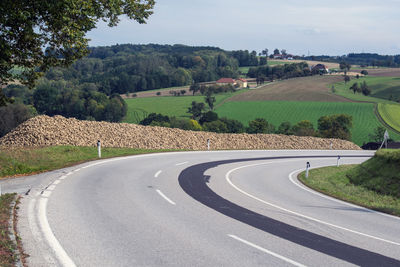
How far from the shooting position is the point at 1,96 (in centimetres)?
1546

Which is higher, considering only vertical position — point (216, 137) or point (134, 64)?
point (134, 64)

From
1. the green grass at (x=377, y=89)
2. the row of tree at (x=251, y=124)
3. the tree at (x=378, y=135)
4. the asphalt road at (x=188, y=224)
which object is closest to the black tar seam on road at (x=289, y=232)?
the asphalt road at (x=188, y=224)

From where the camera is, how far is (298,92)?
120 meters

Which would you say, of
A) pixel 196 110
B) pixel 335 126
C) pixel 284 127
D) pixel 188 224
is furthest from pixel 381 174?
pixel 196 110

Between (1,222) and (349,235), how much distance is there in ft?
24.9

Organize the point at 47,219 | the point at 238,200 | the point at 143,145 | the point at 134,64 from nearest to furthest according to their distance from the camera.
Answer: the point at 47,219, the point at 238,200, the point at 143,145, the point at 134,64

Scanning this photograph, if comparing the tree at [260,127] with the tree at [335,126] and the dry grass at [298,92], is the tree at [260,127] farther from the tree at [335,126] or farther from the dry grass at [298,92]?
the dry grass at [298,92]

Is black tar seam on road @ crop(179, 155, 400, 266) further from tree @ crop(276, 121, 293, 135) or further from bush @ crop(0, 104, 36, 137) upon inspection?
tree @ crop(276, 121, 293, 135)

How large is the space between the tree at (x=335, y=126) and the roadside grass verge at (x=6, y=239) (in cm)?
7232

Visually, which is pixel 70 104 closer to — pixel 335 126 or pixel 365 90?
A: pixel 335 126

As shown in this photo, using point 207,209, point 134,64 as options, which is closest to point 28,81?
point 207,209

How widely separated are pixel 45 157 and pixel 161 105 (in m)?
88.6

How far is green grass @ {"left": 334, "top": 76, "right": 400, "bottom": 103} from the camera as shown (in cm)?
11264

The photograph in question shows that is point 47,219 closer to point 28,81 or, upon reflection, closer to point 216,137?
point 28,81
